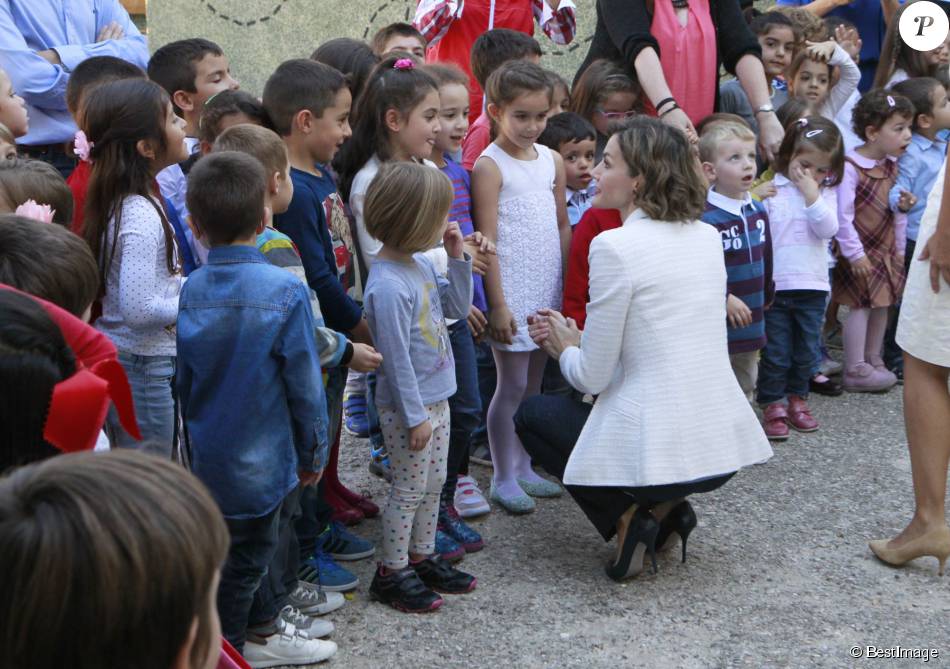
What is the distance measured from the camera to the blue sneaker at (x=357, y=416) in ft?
15.8

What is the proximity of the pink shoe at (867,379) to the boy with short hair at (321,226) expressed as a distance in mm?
3063

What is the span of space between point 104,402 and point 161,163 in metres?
1.71

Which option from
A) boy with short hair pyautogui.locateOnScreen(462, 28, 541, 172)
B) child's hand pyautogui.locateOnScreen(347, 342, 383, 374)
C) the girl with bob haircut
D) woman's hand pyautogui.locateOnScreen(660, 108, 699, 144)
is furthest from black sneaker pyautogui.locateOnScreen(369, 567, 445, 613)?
woman's hand pyautogui.locateOnScreen(660, 108, 699, 144)

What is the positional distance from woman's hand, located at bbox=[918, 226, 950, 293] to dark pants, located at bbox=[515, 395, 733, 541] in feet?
3.00

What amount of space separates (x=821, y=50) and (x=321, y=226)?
363 centimetres

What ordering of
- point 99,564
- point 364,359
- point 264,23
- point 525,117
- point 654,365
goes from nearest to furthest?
point 99,564 < point 364,359 < point 654,365 < point 525,117 < point 264,23

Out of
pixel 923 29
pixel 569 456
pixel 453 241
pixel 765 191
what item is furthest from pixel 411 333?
pixel 923 29

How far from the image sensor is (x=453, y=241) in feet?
11.2

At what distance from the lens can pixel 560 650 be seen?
9.91 ft

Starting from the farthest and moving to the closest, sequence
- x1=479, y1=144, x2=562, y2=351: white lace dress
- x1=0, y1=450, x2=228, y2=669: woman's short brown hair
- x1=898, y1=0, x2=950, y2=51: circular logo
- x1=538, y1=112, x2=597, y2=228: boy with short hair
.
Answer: x1=898, y1=0, x2=950, y2=51: circular logo < x1=538, y1=112, x2=597, y2=228: boy with short hair < x1=479, y1=144, x2=562, y2=351: white lace dress < x1=0, y1=450, x2=228, y2=669: woman's short brown hair

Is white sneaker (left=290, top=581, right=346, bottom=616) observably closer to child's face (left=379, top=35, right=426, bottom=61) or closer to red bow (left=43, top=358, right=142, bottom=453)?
red bow (left=43, top=358, right=142, bottom=453)

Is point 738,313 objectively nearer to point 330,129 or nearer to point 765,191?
point 765,191

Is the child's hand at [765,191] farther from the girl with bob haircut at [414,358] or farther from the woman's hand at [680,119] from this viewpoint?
the girl with bob haircut at [414,358]

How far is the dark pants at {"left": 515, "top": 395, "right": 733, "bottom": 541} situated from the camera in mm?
3354
